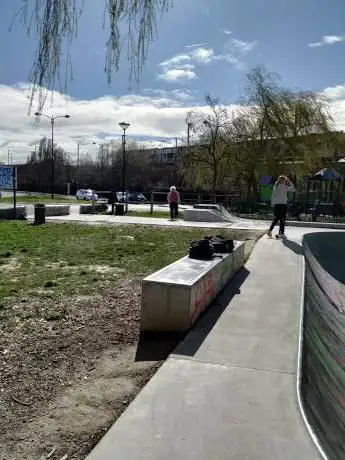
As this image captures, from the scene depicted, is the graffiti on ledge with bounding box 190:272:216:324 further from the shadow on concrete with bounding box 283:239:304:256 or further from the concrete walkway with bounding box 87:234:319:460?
the shadow on concrete with bounding box 283:239:304:256

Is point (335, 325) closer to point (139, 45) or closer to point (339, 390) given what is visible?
point (339, 390)

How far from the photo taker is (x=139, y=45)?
276 cm

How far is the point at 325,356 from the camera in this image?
5062mm

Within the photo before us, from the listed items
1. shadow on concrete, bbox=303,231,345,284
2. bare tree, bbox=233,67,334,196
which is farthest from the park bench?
bare tree, bbox=233,67,334,196

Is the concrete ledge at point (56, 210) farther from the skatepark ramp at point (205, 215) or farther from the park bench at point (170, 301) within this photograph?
the park bench at point (170, 301)

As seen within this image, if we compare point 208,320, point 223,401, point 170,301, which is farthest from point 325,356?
point 223,401

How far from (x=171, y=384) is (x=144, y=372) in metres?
0.49

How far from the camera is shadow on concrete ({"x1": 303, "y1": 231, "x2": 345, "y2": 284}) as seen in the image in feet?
35.5

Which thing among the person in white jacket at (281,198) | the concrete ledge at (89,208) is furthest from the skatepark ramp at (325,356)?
the concrete ledge at (89,208)

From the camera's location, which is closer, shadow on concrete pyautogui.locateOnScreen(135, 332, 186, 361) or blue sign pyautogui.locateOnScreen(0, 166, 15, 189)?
shadow on concrete pyautogui.locateOnScreen(135, 332, 186, 361)

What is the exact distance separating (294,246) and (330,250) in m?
2.36

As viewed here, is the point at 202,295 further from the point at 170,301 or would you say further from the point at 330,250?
the point at 330,250

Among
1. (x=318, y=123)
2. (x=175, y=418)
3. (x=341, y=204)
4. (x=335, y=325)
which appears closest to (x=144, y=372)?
(x=175, y=418)

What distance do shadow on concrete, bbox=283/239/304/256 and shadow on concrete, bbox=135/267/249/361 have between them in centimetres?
558
